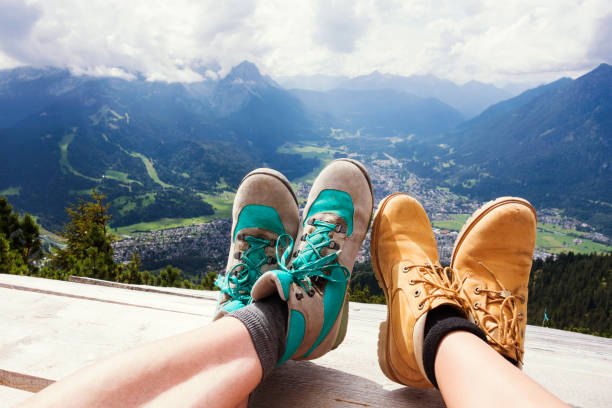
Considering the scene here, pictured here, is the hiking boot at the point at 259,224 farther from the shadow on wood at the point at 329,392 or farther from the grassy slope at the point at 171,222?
the grassy slope at the point at 171,222

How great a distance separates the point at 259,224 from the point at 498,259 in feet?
5.22

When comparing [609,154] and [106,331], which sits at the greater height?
[609,154]

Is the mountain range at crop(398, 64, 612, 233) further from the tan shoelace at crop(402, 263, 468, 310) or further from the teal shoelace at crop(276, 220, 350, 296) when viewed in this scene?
the teal shoelace at crop(276, 220, 350, 296)

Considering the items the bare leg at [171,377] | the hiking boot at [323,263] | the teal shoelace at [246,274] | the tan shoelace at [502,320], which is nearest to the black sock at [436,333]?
the tan shoelace at [502,320]

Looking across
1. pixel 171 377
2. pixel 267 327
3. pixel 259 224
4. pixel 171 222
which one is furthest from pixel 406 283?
pixel 171 222

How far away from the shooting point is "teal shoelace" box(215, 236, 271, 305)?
1665 millimetres

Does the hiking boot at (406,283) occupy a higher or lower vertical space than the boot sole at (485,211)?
lower

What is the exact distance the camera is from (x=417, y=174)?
166750 mm

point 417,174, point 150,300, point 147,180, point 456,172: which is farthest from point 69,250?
point 456,172

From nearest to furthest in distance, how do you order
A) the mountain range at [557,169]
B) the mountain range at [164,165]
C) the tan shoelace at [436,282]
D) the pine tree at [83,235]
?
1. the tan shoelace at [436,282]
2. the pine tree at [83,235]
3. the mountain range at [164,165]
4. the mountain range at [557,169]

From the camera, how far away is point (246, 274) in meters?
1.87

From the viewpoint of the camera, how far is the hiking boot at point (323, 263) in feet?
4.35

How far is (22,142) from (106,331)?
218263 millimetres

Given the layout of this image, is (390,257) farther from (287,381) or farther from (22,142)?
(22,142)
